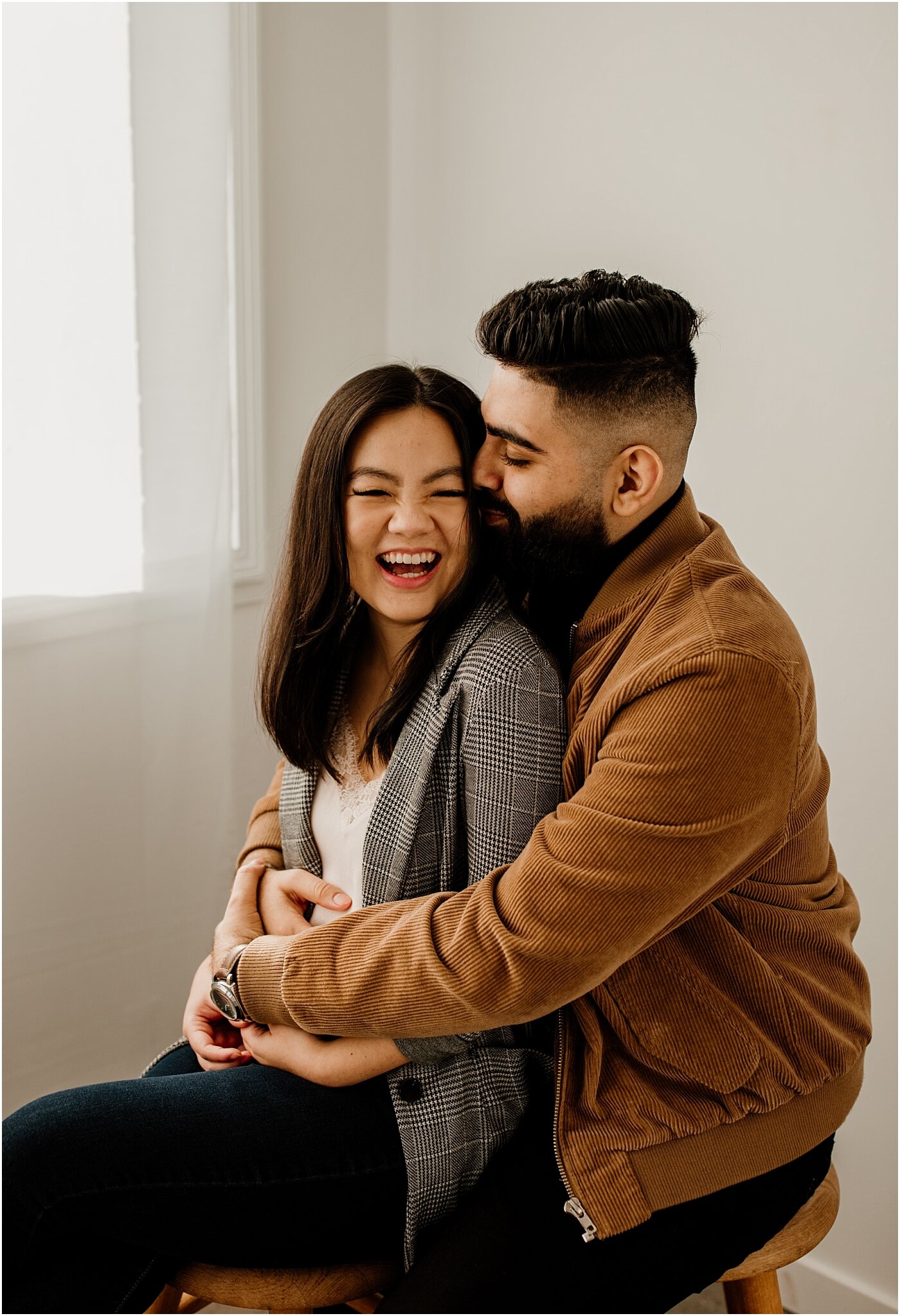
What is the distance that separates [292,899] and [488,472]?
540 millimetres

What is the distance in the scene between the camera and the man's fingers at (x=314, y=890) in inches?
49.1

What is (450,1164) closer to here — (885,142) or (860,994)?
(860,994)

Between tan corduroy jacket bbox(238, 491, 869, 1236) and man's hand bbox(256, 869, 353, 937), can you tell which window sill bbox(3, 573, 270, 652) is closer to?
man's hand bbox(256, 869, 353, 937)

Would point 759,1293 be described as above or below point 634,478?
below

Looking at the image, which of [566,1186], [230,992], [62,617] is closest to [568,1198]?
[566,1186]

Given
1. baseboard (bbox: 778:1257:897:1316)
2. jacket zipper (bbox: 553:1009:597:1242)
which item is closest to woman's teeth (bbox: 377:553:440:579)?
jacket zipper (bbox: 553:1009:597:1242)

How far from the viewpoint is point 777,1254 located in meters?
1.17

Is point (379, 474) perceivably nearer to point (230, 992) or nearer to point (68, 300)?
point (230, 992)

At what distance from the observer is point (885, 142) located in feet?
5.03

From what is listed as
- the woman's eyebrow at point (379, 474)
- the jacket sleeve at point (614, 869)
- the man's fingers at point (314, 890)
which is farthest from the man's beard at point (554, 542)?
the man's fingers at point (314, 890)

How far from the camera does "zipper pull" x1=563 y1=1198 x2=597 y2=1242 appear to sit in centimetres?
102

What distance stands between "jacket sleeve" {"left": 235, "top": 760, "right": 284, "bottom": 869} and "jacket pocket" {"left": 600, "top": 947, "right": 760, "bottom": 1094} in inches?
20.8

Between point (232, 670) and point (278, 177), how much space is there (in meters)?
0.96

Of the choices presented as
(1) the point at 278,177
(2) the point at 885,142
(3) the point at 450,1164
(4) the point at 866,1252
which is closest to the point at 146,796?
(3) the point at 450,1164
